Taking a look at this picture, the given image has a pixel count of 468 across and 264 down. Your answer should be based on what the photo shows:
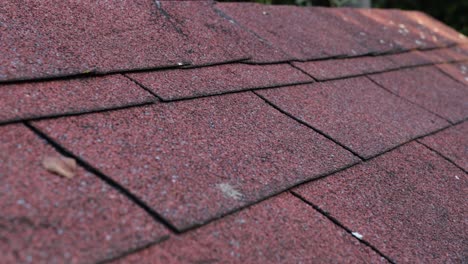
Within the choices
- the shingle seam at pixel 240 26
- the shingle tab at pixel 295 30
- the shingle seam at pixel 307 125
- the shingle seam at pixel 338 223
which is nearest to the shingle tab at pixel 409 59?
the shingle tab at pixel 295 30

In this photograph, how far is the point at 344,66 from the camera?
9.53 ft

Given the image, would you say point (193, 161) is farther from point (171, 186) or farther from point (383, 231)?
point (383, 231)

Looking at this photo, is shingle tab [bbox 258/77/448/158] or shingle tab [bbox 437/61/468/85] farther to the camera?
shingle tab [bbox 437/61/468/85]

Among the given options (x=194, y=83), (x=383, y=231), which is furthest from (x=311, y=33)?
(x=383, y=231)

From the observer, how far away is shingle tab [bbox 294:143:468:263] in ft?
5.35

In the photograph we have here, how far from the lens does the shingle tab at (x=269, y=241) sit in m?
1.23

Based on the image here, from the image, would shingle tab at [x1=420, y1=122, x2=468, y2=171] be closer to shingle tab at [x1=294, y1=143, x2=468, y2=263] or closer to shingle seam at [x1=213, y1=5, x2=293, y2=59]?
shingle tab at [x1=294, y1=143, x2=468, y2=263]

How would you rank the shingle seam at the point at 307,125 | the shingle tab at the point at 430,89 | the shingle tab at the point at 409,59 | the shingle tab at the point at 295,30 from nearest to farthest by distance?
the shingle seam at the point at 307,125 < the shingle tab at the point at 295,30 < the shingle tab at the point at 430,89 < the shingle tab at the point at 409,59

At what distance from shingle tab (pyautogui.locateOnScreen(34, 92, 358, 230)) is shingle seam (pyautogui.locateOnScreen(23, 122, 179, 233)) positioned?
1 cm

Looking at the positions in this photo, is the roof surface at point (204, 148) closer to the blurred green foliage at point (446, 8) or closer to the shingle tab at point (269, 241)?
the shingle tab at point (269, 241)

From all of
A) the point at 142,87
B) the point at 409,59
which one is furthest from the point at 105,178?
the point at 409,59

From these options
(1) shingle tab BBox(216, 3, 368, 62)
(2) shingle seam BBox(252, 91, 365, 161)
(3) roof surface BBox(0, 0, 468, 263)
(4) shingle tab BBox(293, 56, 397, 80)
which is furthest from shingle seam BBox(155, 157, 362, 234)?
(1) shingle tab BBox(216, 3, 368, 62)

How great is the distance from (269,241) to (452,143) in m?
1.53

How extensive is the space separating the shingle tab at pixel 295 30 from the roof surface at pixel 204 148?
0.9 inches
